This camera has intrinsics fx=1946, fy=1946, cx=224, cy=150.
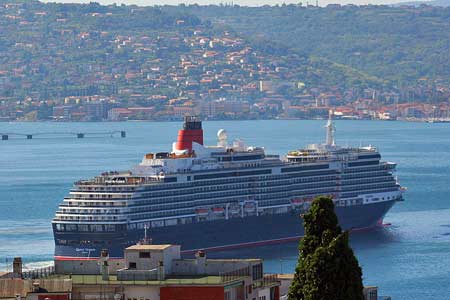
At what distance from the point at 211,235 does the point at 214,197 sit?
285cm

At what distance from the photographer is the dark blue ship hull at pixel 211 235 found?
63.0 meters


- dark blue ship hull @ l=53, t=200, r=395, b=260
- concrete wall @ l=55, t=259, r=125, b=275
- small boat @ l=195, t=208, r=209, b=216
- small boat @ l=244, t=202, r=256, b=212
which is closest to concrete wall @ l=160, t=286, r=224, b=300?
Answer: concrete wall @ l=55, t=259, r=125, b=275

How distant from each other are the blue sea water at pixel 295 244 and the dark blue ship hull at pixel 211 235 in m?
0.67

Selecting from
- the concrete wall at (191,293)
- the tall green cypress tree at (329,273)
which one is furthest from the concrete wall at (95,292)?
the tall green cypress tree at (329,273)

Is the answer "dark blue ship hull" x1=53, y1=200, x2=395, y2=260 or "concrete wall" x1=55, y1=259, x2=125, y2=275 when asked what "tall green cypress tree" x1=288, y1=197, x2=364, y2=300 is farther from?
"dark blue ship hull" x1=53, y1=200, x2=395, y2=260

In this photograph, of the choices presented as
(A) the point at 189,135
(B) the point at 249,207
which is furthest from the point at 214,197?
(A) the point at 189,135

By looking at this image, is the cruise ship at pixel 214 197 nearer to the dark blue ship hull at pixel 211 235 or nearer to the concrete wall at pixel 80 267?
the dark blue ship hull at pixel 211 235

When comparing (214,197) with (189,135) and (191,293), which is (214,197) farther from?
(191,293)

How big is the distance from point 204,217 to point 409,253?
286 inches

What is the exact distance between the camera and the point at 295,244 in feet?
A: 228

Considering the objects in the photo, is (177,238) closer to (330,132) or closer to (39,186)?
(330,132)

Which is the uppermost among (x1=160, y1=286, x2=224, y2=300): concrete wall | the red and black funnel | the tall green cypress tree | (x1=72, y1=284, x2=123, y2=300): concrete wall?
the tall green cypress tree

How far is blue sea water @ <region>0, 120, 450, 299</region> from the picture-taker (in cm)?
6125

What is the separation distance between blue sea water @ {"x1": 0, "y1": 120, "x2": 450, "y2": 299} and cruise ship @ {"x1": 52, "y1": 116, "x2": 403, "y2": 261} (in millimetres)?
1080
